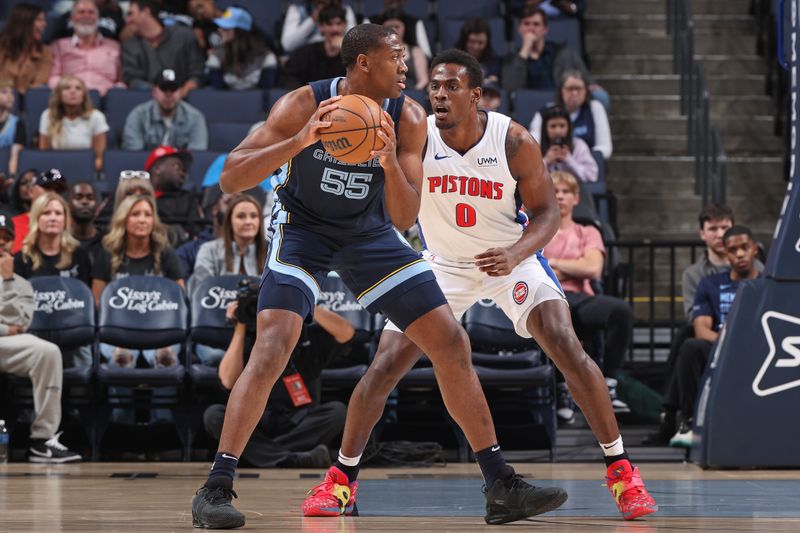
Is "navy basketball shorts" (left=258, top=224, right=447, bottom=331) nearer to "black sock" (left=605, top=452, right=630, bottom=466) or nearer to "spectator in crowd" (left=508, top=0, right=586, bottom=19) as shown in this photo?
"black sock" (left=605, top=452, right=630, bottom=466)

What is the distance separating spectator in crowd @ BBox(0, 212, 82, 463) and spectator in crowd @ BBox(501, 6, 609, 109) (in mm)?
5365

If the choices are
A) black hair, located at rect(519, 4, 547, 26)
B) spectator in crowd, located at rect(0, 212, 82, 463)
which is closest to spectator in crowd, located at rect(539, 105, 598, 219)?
black hair, located at rect(519, 4, 547, 26)

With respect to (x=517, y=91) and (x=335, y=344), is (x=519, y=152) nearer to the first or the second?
(x=335, y=344)

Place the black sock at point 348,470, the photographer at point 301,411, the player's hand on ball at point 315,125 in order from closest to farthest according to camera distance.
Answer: the player's hand on ball at point 315,125 → the black sock at point 348,470 → the photographer at point 301,411

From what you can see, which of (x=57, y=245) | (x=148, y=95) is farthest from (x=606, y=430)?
(x=148, y=95)

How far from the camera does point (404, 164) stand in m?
4.88

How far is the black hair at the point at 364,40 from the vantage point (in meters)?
4.77

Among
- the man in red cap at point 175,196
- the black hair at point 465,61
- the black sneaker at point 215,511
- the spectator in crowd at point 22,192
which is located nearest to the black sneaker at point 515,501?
the black sneaker at point 215,511

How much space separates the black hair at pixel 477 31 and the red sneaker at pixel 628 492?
7273 millimetres

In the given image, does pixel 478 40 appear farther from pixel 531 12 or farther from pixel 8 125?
pixel 8 125

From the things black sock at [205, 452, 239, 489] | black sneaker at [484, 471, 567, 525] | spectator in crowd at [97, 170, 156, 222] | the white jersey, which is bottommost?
black sneaker at [484, 471, 567, 525]

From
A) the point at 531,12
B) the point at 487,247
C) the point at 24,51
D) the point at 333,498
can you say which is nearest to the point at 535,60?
the point at 531,12

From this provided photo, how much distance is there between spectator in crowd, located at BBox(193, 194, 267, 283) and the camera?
8.84 metres

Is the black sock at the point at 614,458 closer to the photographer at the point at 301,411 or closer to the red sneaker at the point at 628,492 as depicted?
the red sneaker at the point at 628,492
